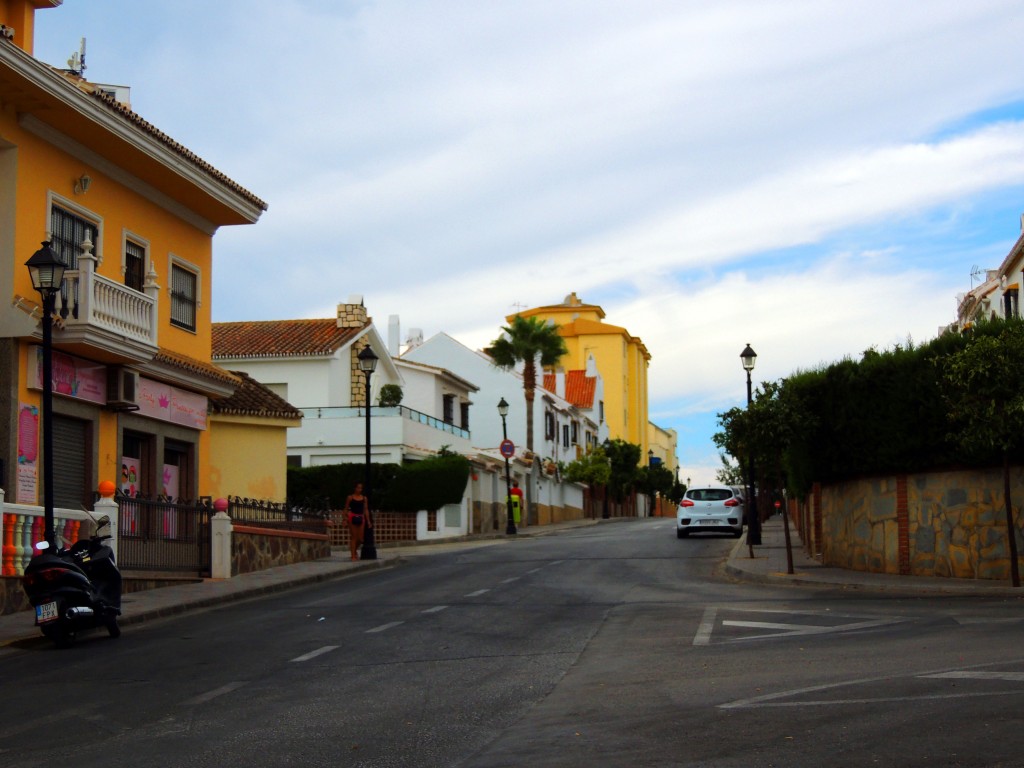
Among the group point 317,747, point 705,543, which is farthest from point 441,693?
point 705,543

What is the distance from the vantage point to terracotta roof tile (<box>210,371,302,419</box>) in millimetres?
31078

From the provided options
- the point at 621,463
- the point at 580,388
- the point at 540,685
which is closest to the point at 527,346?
the point at 621,463

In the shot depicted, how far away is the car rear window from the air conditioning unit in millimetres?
18390

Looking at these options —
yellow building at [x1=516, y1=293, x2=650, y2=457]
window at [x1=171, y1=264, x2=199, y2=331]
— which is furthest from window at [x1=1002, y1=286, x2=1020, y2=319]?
yellow building at [x1=516, y1=293, x2=650, y2=457]

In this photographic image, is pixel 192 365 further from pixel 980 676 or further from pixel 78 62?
pixel 980 676

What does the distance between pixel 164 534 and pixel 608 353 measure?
3639 inches

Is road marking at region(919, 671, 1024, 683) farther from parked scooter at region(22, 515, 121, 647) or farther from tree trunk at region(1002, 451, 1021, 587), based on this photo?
parked scooter at region(22, 515, 121, 647)

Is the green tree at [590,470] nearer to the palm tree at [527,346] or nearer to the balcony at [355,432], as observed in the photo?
the palm tree at [527,346]

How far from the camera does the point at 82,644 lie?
15.3 metres

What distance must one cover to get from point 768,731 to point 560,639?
6147mm

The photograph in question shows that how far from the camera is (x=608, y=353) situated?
114 m

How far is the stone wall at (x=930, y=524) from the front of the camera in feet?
65.1

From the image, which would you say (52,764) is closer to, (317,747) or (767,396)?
A: (317,747)

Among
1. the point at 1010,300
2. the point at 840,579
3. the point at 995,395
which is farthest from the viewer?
the point at 1010,300
